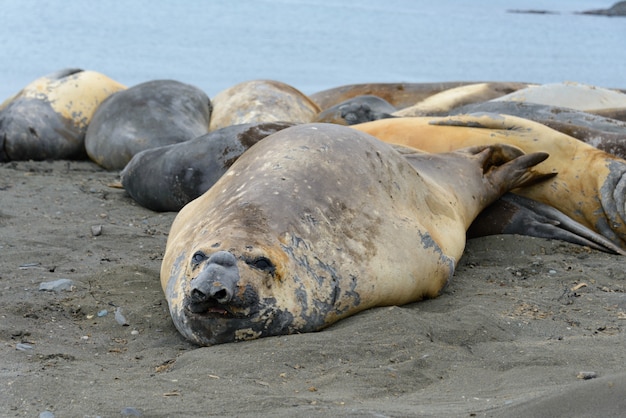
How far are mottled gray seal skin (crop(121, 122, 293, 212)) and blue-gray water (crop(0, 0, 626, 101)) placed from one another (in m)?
5.90

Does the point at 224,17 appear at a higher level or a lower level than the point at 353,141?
lower

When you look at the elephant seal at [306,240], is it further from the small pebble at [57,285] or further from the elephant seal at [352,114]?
the elephant seal at [352,114]

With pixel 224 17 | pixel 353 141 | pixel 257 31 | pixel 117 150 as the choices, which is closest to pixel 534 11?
pixel 224 17

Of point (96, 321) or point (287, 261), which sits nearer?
point (287, 261)

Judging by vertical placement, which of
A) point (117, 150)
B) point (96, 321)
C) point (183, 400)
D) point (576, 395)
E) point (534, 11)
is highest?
point (576, 395)

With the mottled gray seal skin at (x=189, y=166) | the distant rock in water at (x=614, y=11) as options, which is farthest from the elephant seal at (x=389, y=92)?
the distant rock in water at (x=614, y=11)

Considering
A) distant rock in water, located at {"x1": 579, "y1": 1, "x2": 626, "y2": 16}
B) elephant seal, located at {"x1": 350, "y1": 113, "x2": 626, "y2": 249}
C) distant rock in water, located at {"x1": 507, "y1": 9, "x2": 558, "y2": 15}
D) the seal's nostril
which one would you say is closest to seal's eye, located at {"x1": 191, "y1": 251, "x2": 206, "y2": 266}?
the seal's nostril

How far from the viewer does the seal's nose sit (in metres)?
3.44

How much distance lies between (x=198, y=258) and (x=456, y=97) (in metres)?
5.42

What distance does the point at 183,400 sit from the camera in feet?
9.68

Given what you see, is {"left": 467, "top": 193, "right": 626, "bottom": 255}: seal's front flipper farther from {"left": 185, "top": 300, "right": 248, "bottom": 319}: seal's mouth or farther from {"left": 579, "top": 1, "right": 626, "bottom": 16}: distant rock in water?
{"left": 579, "top": 1, "right": 626, "bottom": 16}: distant rock in water

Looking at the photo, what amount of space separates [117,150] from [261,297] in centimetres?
467

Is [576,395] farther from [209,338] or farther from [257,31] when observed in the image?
[257,31]

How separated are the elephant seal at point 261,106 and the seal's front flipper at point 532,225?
2.75 meters
